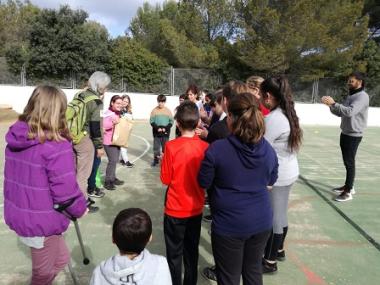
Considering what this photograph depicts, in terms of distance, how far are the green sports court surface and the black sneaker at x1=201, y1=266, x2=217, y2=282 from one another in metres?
0.05

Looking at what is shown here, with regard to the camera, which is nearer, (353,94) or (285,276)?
(285,276)

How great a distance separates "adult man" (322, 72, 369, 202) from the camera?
5258 mm

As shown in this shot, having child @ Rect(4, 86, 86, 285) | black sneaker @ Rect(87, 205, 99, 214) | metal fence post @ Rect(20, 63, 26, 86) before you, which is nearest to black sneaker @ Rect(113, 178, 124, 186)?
black sneaker @ Rect(87, 205, 99, 214)

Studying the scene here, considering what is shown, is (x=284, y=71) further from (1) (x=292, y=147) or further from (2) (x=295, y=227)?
(1) (x=292, y=147)

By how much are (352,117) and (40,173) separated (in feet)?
14.8

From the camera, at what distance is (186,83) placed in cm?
2073

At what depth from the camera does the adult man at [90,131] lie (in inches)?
183

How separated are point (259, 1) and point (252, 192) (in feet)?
64.9

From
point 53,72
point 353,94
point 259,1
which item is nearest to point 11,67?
point 53,72

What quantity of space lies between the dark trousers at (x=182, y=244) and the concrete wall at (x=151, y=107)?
1554 centimetres

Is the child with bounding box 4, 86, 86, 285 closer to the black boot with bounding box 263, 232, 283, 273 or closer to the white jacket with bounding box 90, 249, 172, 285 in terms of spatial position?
the white jacket with bounding box 90, 249, 172, 285

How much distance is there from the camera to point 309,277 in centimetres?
356

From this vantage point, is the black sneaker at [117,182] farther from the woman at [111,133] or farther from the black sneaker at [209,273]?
the black sneaker at [209,273]

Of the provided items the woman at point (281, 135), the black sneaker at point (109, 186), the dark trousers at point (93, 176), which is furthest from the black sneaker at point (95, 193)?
the woman at point (281, 135)
